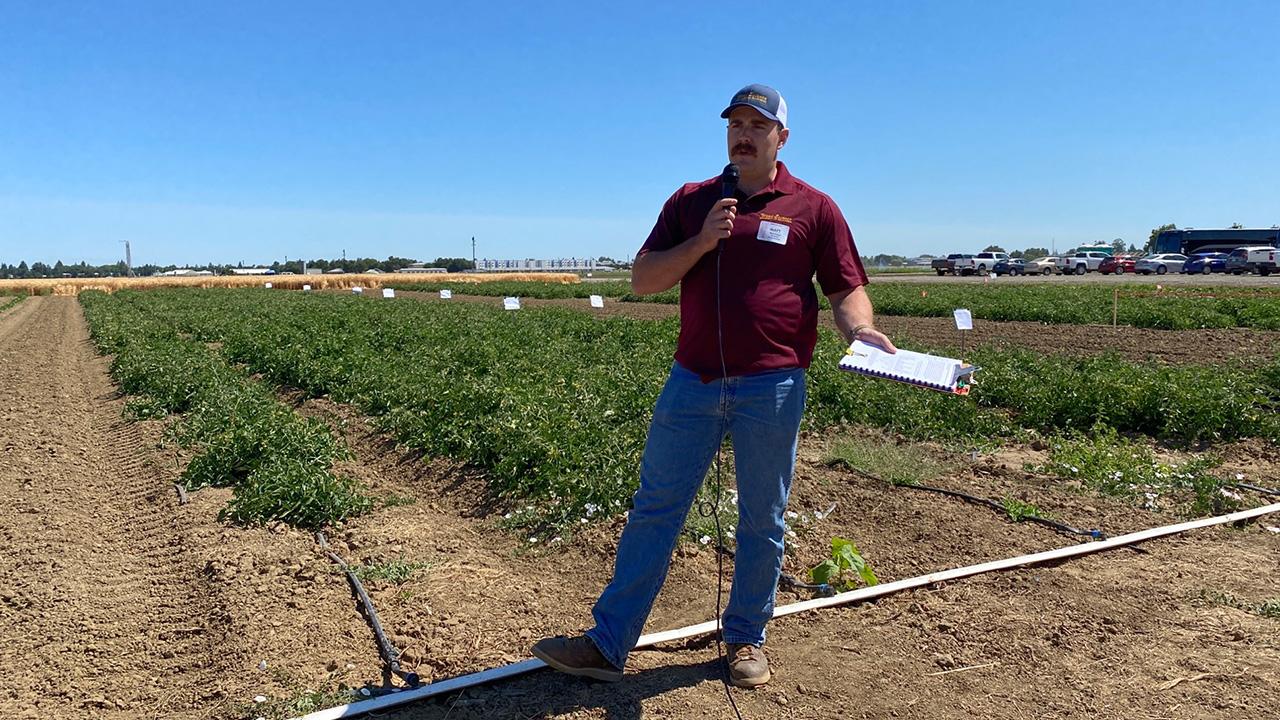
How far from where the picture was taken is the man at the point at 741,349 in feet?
10.3

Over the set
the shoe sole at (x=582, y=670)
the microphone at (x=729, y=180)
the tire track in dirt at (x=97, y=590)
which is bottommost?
the tire track in dirt at (x=97, y=590)

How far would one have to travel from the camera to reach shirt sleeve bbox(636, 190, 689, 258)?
328cm

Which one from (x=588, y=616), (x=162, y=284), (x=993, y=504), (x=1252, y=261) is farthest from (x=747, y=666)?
(x=162, y=284)

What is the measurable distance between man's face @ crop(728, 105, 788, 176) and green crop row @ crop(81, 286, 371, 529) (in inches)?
152

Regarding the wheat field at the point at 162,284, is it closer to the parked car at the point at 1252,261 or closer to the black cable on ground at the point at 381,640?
the parked car at the point at 1252,261

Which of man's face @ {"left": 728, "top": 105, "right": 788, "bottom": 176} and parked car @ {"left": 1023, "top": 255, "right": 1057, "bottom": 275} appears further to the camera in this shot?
parked car @ {"left": 1023, "top": 255, "right": 1057, "bottom": 275}

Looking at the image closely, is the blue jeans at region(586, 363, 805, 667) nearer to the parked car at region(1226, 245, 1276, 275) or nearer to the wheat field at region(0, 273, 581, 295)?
the parked car at region(1226, 245, 1276, 275)

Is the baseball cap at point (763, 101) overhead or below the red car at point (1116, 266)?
overhead

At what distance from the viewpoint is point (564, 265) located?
397 feet

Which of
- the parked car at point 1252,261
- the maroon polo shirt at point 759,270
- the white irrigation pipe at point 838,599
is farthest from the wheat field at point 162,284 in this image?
the maroon polo shirt at point 759,270

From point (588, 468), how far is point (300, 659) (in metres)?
2.53

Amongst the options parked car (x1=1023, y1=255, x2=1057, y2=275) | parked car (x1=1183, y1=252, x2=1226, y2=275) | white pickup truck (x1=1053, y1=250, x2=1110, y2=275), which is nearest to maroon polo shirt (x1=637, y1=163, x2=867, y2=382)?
parked car (x1=1183, y1=252, x2=1226, y2=275)

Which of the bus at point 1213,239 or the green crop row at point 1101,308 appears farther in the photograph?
the bus at point 1213,239

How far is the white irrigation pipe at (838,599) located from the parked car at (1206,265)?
185 feet
